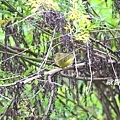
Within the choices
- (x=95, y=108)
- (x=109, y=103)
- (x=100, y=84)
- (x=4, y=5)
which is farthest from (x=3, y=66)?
(x=95, y=108)

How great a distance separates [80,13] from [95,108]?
74.8 inches

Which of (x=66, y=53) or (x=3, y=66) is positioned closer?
(x=66, y=53)

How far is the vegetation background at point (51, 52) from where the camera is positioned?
123 centimetres

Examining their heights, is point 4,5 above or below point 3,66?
above

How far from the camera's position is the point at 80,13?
125cm

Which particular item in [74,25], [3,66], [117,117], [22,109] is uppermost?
[74,25]

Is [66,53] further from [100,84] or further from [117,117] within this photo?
[117,117]

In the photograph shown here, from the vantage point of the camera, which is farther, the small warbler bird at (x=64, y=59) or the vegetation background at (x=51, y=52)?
the small warbler bird at (x=64, y=59)

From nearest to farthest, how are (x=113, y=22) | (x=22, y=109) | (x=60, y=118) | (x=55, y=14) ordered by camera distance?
(x=55, y=14)
(x=22, y=109)
(x=113, y=22)
(x=60, y=118)

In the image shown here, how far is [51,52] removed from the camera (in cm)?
188

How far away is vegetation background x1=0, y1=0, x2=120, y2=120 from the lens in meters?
1.23

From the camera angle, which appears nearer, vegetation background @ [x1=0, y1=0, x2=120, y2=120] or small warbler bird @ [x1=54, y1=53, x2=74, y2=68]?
vegetation background @ [x1=0, y1=0, x2=120, y2=120]

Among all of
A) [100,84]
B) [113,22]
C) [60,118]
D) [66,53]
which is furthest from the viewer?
[100,84]

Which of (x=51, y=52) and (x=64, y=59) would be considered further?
(x=51, y=52)
